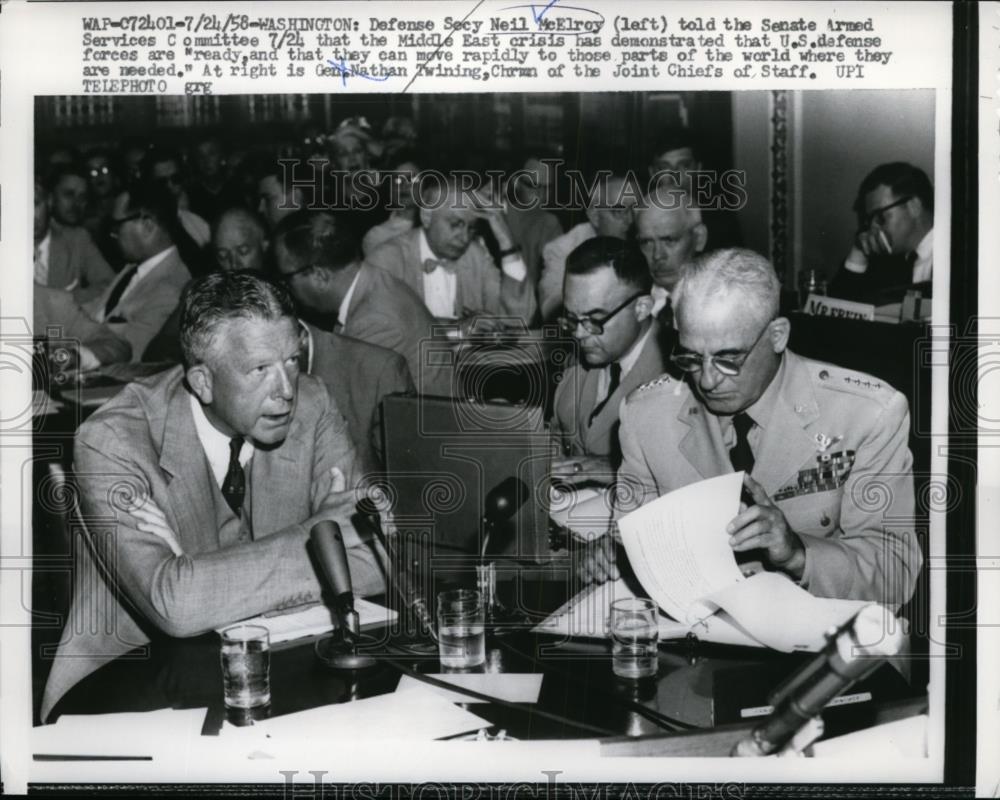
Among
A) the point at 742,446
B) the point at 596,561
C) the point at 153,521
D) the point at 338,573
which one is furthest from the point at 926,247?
the point at 153,521

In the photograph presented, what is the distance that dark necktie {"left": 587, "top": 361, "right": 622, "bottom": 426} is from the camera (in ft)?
7.75

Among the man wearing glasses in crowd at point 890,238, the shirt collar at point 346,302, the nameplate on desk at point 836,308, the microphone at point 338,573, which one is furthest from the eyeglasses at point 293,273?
the man wearing glasses in crowd at point 890,238

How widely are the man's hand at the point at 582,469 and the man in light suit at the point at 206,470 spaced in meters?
0.44

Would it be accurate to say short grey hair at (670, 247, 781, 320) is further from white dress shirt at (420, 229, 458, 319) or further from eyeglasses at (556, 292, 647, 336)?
white dress shirt at (420, 229, 458, 319)

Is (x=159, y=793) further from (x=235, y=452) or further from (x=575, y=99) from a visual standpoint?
(x=575, y=99)

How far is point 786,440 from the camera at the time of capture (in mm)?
2207

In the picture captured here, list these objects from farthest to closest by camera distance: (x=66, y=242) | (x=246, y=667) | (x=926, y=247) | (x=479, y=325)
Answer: (x=479, y=325) < (x=66, y=242) < (x=926, y=247) < (x=246, y=667)

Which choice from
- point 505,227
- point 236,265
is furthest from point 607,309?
point 236,265

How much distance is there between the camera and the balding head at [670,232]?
2.29 m

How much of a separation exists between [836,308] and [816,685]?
123 centimetres

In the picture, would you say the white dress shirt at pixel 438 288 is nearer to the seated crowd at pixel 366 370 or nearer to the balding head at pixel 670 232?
the seated crowd at pixel 366 370

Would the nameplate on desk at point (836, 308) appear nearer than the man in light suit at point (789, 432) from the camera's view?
No

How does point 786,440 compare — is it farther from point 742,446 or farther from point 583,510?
point 583,510

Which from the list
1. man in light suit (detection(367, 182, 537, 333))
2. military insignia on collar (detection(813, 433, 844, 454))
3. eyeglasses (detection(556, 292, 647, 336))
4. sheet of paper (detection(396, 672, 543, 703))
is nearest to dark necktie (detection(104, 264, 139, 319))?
man in light suit (detection(367, 182, 537, 333))
